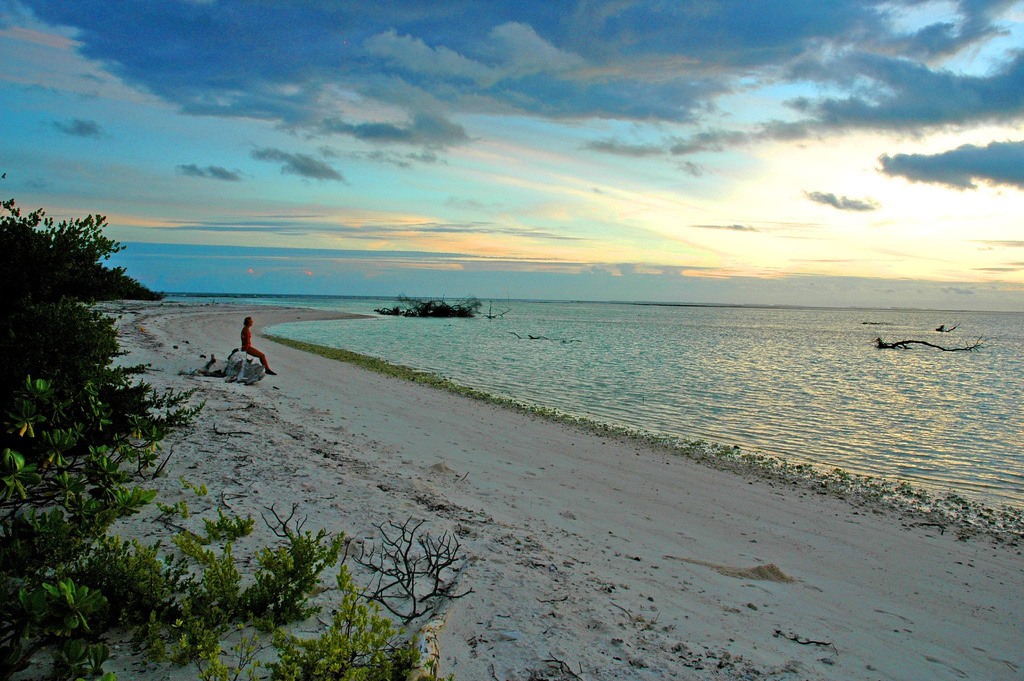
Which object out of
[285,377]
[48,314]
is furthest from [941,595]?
[285,377]

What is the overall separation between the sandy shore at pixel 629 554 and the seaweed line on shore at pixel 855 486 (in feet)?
1.56

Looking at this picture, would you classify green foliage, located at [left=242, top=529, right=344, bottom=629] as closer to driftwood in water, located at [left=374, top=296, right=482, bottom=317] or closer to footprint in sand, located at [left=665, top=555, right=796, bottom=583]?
footprint in sand, located at [left=665, top=555, right=796, bottom=583]

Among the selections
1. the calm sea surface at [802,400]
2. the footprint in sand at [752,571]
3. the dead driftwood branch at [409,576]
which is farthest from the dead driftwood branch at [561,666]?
the calm sea surface at [802,400]

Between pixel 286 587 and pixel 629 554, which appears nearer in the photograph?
pixel 286 587

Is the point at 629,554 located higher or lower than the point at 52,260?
lower

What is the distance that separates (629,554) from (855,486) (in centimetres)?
634

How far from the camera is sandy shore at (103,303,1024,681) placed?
391cm

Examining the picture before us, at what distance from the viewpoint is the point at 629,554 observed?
5.79m

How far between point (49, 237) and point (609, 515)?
22.2 ft

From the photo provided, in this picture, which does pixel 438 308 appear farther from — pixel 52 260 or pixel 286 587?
pixel 286 587

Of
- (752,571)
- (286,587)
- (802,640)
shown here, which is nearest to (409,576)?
(286,587)

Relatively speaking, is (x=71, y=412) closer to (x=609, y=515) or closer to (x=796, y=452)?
(x=609, y=515)

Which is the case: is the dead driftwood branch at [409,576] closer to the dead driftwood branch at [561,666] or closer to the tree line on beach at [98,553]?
the tree line on beach at [98,553]

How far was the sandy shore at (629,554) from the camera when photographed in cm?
391
